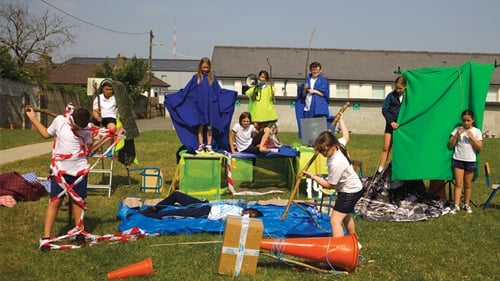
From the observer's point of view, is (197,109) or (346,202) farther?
(197,109)

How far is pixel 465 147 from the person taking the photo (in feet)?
25.2

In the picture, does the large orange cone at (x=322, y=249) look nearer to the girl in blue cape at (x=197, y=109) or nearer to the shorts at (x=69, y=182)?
the shorts at (x=69, y=182)

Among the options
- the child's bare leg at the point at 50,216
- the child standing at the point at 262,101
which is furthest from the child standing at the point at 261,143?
the child's bare leg at the point at 50,216

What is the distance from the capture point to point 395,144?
25.8 ft

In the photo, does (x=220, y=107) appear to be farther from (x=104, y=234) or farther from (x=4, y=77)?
(x=4, y=77)

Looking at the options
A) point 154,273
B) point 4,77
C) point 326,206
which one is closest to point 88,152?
point 154,273

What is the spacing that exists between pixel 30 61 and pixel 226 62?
1423 centimetres

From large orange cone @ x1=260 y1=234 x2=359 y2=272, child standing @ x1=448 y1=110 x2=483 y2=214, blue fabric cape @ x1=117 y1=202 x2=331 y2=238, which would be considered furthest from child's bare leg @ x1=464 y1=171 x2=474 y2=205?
large orange cone @ x1=260 y1=234 x2=359 y2=272

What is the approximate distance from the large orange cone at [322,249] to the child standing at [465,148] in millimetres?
3617

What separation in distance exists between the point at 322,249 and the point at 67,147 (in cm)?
296

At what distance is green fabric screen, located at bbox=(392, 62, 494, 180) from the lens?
25.5ft

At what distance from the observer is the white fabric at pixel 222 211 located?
6.61 metres

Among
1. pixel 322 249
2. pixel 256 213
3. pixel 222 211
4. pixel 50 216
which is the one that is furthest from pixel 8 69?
pixel 322 249

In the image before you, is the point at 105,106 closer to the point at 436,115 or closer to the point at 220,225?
the point at 220,225
